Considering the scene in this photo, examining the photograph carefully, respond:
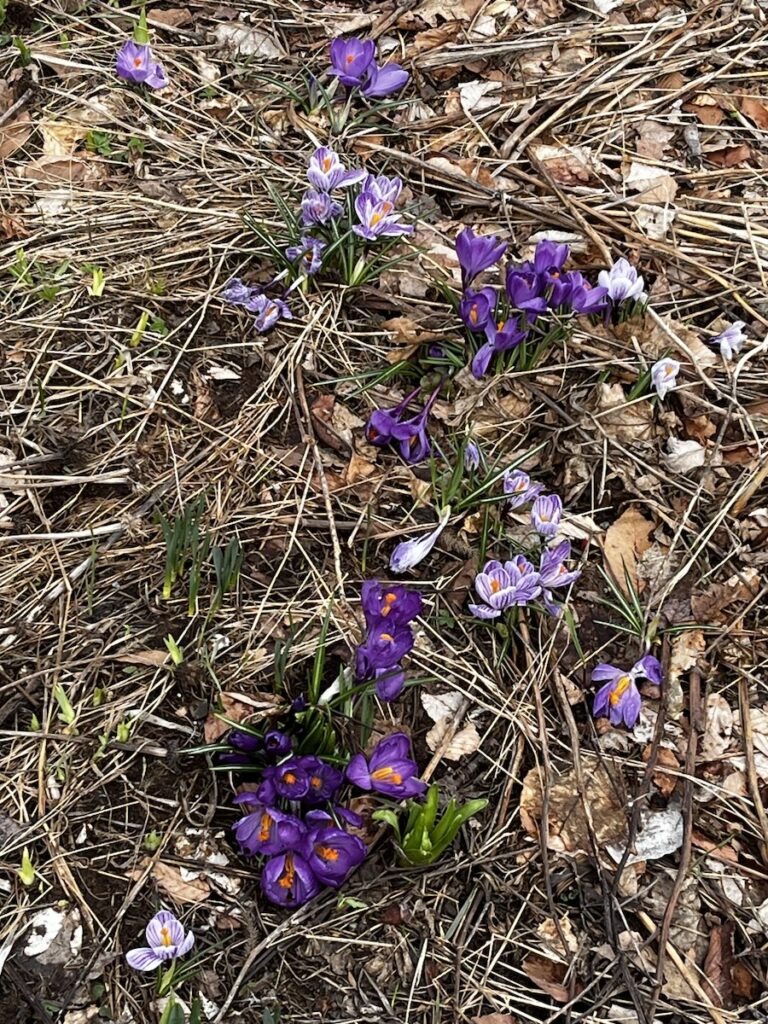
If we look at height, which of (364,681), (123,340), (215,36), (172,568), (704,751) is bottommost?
(704,751)

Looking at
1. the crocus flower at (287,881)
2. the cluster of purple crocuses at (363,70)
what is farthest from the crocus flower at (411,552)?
the cluster of purple crocuses at (363,70)

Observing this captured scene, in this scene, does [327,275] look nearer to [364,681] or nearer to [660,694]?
[364,681]

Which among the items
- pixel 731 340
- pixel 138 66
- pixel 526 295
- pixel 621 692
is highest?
pixel 138 66

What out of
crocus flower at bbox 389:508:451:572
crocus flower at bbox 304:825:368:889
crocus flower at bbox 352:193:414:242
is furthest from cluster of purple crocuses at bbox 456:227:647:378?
crocus flower at bbox 304:825:368:889

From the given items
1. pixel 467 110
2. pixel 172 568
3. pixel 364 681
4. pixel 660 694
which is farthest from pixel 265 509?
pixel 467 110

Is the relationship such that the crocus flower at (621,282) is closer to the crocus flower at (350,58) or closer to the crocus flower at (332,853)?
the crocus flower at (350,58)

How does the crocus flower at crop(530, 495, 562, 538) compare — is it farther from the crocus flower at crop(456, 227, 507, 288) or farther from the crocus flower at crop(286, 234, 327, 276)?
the crocus flower at crop(286, 234, 327, 276)

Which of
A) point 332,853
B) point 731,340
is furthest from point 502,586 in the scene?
point 731,340

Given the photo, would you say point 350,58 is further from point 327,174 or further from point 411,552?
point 411,552
